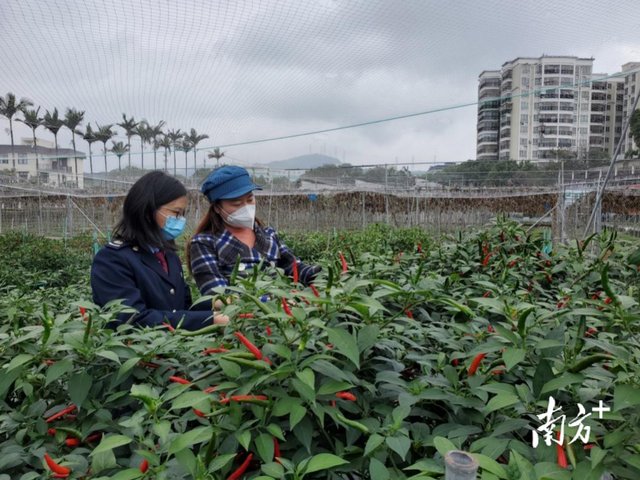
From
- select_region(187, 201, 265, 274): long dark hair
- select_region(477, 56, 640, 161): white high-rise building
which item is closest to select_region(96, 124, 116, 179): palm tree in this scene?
select_region(477, 56, 640, 161): white high-rise building

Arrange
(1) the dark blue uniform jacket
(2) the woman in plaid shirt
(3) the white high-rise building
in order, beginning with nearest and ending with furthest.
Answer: (1) the dark blue uniform jacket < (2) the woman in plaid shirt < (3) the white high-rise building

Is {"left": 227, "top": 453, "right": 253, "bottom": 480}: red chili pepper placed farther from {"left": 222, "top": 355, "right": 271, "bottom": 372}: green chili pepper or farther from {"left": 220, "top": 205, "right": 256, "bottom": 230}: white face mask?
{"left": 220, "top": 205, "right": 256, "bottom": 230}: white face mask

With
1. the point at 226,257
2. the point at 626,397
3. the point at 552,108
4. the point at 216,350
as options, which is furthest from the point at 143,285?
the point at 552,108

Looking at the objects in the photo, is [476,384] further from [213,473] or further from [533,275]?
[533,275]

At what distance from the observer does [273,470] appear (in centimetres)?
66

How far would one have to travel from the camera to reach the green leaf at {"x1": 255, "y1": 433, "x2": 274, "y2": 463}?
0.69m

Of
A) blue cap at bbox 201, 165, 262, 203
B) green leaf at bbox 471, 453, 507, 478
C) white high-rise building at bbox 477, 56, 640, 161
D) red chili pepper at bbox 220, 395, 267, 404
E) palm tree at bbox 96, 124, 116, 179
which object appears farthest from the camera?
palm tree at bbox 96, 124, 116, 179

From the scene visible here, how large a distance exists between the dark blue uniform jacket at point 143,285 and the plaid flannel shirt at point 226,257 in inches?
3.3

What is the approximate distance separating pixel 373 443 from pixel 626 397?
13.2 inches

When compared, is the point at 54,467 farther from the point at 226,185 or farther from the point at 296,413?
the point at 226,185

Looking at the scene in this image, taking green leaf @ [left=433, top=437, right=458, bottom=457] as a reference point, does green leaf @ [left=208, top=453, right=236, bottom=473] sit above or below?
below

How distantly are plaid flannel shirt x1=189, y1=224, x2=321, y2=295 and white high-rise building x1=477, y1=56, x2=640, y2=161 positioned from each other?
7.87 metres

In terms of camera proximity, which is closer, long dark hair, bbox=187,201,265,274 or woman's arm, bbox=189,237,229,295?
woman's arm, bbox=189,237,229,295

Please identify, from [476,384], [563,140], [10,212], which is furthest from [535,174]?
[10,212]
